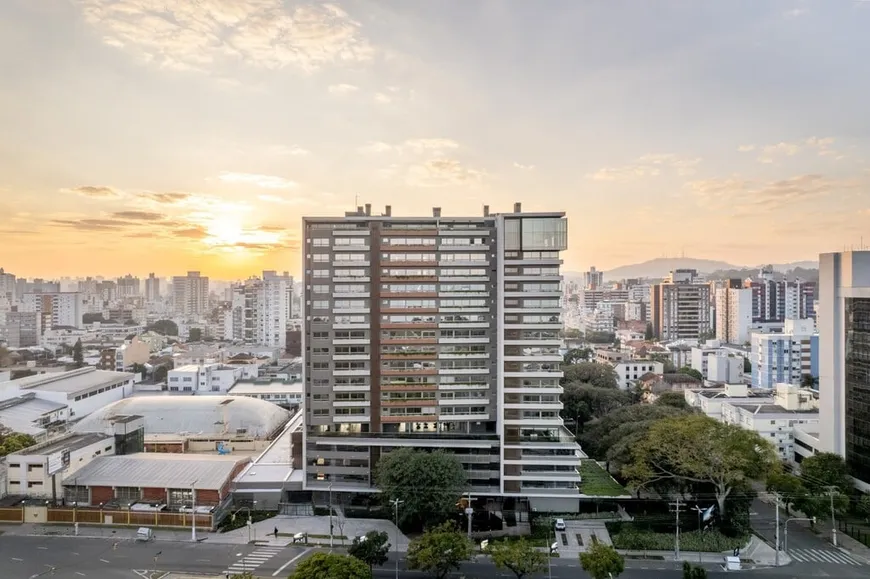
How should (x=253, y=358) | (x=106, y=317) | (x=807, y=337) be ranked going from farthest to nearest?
(x=106, y=317), (x=253, y=358), (x=807, y=337)

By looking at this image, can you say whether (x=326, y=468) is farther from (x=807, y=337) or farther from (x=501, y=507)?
(x=807, y=337)

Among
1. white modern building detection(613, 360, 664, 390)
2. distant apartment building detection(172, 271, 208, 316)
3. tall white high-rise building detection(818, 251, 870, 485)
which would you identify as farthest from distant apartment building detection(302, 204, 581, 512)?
distant apartment building detection(172, 271, 208, 316)

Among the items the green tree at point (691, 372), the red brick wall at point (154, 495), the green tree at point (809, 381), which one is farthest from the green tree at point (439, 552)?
the green tree at point (691, 372)

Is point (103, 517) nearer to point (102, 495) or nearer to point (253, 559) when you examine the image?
point (102, 495)

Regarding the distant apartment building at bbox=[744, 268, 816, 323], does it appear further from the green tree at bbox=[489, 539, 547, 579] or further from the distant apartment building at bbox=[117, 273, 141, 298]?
the distant apartment building at bbox=[117, 273, 141, 298]

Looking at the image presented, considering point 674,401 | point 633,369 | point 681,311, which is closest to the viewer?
point 674,401

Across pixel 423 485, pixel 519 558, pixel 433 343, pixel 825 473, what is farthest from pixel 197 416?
pixel 825 473

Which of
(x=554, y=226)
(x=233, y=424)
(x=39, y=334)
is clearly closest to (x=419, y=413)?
(x=554, y=226)
